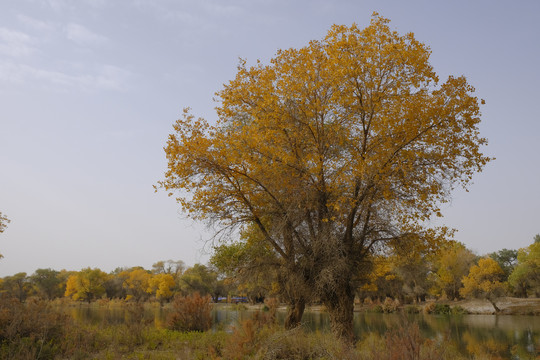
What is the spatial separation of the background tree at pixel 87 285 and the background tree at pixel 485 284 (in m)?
60.1

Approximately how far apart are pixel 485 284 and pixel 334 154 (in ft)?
128

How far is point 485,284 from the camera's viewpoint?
4416cm

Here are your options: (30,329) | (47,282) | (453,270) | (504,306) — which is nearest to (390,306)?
(453,270)

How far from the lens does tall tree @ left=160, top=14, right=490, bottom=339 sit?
13.0m

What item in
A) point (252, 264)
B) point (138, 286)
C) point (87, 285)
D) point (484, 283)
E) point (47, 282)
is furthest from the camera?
point (47, 282)

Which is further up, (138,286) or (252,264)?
(252,264)

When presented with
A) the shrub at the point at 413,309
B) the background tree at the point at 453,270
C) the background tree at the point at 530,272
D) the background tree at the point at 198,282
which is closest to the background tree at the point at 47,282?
the background tree at the point at 198,282

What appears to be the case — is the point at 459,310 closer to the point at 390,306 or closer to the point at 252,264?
the point at 390,306

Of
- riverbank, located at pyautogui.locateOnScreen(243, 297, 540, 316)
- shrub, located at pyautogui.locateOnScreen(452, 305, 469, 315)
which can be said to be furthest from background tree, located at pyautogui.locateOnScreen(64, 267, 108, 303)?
shrub, located at pyautogui.locateOnScreen(452, 305, 469, 315)

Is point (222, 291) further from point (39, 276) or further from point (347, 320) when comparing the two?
point (347, 320)

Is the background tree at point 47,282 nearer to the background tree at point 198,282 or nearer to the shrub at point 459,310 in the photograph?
the background tree at point 198,282

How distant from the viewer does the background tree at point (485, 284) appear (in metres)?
44.5

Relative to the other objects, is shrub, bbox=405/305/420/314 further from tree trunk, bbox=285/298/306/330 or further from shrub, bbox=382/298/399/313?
tree trunk, bbox=285/298/306/330

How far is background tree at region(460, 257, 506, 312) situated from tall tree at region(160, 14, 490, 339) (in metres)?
37.6
